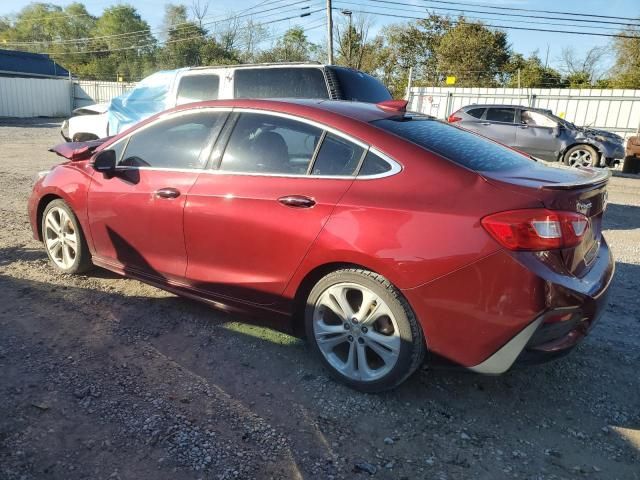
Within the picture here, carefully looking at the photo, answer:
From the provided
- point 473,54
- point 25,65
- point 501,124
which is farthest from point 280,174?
point 25,65

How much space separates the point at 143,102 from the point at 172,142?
174 inches

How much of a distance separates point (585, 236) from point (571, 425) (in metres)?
1.01

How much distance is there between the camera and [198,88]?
7031 millimetres

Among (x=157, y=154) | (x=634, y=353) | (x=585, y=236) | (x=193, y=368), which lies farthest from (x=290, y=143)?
(x=634, y=353)

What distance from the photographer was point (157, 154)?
376 centimetres

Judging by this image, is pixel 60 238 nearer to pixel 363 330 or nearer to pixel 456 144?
pixel 363 330

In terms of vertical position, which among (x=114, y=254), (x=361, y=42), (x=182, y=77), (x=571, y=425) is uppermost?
(x=361, y=42)

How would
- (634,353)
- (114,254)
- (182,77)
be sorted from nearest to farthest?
(634,353) → (114,254) → (182,77)

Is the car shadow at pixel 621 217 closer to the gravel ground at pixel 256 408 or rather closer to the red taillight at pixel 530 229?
the gravel ground at pixel 256 408

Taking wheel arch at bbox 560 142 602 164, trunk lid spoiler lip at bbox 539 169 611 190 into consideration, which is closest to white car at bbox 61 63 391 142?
trunk lid spoiler lip at bbox 539 169 611 190

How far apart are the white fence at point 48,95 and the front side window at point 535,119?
2280cm

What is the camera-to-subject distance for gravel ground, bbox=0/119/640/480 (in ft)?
7.68

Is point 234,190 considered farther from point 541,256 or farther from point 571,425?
point 571,425

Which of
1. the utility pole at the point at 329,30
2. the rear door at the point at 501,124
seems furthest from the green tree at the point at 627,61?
the rear door at the point at 501,124
